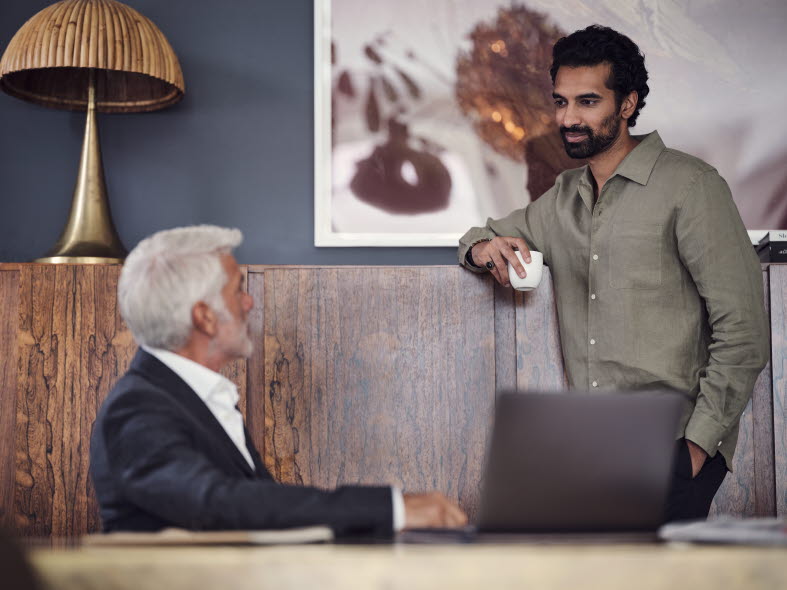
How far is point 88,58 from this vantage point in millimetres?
2498

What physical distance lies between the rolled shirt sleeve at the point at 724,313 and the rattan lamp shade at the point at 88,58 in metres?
1.56

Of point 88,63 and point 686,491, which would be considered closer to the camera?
point 686,491

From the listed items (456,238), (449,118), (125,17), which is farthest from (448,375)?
(125,17)

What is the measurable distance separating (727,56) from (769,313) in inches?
42.8

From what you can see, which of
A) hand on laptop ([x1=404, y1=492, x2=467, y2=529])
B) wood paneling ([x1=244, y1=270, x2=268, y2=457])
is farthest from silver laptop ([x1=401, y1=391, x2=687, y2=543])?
wood paneling ([x1=244, y1=270, x2=268, y2=457])

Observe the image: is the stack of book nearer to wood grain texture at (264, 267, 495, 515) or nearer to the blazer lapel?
wood grain texture at (264, 267, 495, 515)

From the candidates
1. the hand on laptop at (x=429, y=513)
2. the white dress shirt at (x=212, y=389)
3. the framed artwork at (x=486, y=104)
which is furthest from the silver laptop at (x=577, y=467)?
the framed artwork at (x=486, y=104)

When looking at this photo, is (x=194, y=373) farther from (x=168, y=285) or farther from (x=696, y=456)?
(x=696, y=456)

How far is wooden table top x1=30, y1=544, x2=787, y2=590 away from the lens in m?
0.96

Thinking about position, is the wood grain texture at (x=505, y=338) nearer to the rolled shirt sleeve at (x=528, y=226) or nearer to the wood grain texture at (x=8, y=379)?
the rolled shirt sleeve at (x=528, y=226)

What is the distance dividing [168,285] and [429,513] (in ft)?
2.13

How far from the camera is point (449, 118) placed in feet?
9.82

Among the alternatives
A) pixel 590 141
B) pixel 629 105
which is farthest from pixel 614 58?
pixel 590 141

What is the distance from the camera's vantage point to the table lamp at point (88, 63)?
2500mm
